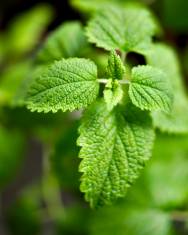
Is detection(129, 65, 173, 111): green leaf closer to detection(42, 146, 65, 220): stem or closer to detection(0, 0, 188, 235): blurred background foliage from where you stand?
detection(0, 0, 188, 235): blurred background foliage

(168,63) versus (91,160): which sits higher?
(168,63)

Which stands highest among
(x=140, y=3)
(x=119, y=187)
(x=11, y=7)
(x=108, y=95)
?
(x=11, y=7)

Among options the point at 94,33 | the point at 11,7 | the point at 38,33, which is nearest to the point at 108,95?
the point at 94,33

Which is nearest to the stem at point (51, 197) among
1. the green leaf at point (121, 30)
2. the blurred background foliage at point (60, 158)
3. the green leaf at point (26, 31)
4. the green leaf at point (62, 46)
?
the blurred background foliage at point (60, 158)

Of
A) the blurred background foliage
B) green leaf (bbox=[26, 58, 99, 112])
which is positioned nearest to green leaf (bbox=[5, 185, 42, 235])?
the blurred background foliage

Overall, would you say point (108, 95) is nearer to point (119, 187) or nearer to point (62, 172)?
point (119, 187)

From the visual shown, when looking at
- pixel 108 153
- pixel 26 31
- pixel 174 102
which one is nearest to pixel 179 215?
pixel 174 102
